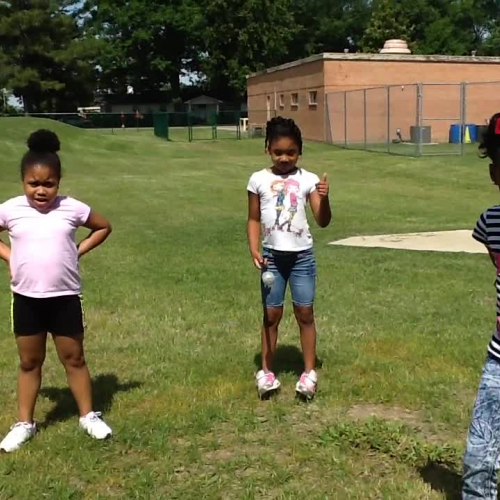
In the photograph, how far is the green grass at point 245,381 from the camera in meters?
3.25

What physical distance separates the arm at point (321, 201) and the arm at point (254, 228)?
0.32 meters

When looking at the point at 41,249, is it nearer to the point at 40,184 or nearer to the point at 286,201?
the point at 40,184

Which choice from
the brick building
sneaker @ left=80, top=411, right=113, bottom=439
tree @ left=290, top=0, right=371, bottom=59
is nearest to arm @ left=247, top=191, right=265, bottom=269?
sneaker @ left=80, top=411, right=113, bottom=439

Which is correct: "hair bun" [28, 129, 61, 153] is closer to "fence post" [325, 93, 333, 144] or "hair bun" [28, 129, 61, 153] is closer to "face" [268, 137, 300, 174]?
"face" [268, 137, 300, 174]

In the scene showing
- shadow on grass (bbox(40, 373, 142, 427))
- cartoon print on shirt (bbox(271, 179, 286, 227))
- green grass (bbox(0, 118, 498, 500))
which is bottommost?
shadow on grass (bbox(40, 373, 142, 427))

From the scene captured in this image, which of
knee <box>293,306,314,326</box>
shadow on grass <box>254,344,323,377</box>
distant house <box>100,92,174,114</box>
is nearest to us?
knee <box>293,306,314,326</box>

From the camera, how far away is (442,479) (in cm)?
320

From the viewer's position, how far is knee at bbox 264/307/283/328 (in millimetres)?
4250

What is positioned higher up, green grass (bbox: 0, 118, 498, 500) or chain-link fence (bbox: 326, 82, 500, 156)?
chain-link fence (bbox: 326, 82, 500, 156)

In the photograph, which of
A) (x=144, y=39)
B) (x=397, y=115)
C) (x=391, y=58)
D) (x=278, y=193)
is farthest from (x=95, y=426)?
(x=144, y=39)

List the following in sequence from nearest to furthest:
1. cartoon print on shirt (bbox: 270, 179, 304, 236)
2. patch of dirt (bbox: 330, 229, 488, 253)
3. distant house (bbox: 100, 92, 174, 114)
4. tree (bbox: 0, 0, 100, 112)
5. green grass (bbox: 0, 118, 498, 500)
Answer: green grass (bbox: 0, 118, 498, 500)
cartoon print on shirt (bbox: 270, 179, 304, 236)
patch of dirt (bbox: 330, 229, 488, 253)
tree (bbox: 0, 0, 100, 112)
distant house (bbox: 100, 92, 174, 114)

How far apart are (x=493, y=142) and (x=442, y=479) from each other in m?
1.52

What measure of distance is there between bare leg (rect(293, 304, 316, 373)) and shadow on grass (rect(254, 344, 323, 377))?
1.02 feet

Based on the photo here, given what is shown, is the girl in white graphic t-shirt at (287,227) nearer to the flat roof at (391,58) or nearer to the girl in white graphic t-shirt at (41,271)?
the girl in white graphic t-shirt at (41,271)
